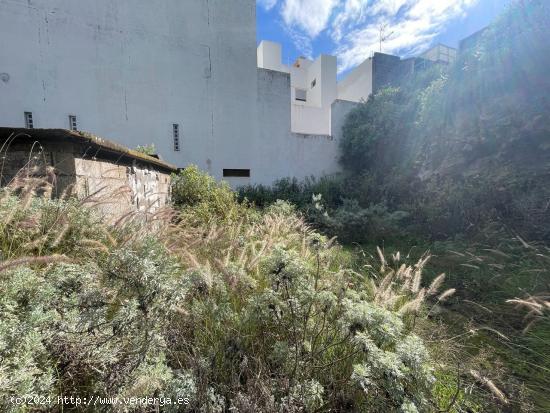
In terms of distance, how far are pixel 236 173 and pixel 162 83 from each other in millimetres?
4229

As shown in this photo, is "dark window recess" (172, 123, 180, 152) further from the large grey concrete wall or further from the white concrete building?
the large grey concrete wall

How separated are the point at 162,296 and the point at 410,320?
1.90 meters

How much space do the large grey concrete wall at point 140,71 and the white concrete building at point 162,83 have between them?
3 cm

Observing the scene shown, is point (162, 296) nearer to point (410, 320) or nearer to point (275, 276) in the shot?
point (275, 276)

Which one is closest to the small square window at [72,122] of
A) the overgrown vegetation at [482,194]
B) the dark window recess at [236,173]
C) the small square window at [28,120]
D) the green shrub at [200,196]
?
the small square window at [28,120]

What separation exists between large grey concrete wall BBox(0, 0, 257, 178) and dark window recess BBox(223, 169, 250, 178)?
0.73ft

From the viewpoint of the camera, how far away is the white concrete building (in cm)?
836

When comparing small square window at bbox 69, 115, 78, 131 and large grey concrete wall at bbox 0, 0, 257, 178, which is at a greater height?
large grey concrete wall at bbox 0, 0, 257, 178

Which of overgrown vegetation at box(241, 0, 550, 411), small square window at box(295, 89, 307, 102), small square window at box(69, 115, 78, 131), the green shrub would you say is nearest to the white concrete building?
small square window at box(69, 115, 78, 131)

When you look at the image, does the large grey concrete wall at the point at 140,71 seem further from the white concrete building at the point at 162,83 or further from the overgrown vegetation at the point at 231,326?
the overgrown vegetation at the point at 231,326

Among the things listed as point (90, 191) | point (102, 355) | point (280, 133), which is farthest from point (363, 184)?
point (102, 355)

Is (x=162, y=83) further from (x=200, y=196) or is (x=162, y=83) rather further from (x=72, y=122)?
(x=200, y=196)

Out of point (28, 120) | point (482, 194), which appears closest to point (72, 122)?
point (28, 120)

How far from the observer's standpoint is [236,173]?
11.0 meters
